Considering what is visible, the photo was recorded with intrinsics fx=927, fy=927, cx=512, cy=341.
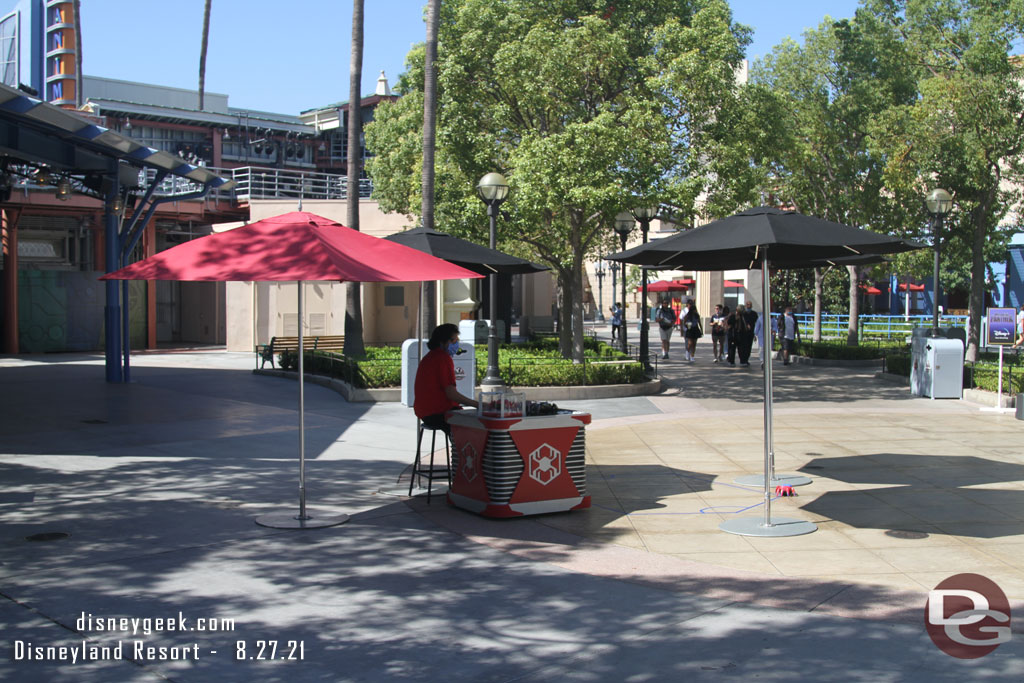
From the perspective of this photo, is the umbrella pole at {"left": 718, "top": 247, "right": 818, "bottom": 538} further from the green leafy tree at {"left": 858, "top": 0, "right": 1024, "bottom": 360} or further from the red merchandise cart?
the green leafy tree at {"left": 858, "top": 0, "right": 1024, "bottom": 360}

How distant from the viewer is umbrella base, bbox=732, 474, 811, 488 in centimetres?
962

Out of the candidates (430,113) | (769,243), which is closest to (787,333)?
(430,113)

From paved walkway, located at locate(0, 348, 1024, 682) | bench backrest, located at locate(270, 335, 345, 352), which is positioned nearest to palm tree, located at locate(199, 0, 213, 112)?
bench backrest, located at locate(270, 335, 345, 352)

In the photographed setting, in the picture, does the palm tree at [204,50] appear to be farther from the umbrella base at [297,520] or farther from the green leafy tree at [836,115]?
the umbrella base at [297,520]

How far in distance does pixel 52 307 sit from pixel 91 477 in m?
21.7

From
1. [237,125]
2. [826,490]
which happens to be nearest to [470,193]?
[826,490]

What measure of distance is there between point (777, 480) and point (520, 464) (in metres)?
3.15

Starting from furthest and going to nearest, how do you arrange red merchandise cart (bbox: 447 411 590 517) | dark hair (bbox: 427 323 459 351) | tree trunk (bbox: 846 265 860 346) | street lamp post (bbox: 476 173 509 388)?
tree trunk (bbox: 846 265 860 346)
street lamp post (bbox: 476 173 509 388)
dark hair (bbox: 427 323 459 351)
red merchandise cart (bbox: 447 411 590 517)

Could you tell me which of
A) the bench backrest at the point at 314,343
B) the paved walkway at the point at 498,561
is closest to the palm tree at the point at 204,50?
the bench backrest at the point at 314,343

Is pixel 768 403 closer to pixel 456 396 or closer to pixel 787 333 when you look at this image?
pixel 456 396

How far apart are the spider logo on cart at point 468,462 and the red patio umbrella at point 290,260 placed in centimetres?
119

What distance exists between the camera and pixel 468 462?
27.6ft

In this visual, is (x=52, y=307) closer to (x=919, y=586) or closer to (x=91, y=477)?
(x=91, y=477)

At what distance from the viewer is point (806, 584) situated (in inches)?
247
